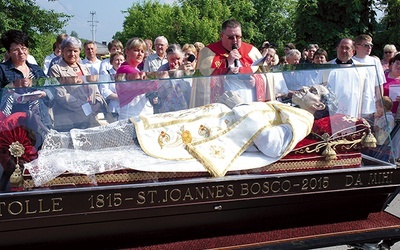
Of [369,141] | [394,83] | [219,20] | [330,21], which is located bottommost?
[369,141]

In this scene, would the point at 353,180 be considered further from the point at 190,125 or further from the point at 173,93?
the point at 173,93

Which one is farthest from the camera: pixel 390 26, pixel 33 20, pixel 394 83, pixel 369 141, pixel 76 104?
pixel 33 20

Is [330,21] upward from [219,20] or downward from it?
downward

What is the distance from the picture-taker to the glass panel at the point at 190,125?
312cm

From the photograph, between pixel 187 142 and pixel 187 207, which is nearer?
pixel 187 207

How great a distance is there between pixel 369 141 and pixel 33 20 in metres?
16.5

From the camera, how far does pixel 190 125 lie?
3477 millimetres

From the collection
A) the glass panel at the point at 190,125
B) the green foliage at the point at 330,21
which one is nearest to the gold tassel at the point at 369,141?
the glass panel at the point at 190,125

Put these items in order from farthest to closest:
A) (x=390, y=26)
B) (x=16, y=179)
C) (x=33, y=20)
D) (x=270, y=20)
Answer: (x=270, y=20) < (x=33, y=20) < (x=390, y=26) < (x=16, y=179)

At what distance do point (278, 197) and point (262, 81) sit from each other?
86cm

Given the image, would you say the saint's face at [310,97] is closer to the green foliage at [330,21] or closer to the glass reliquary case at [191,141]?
the glass reliquary case at [191,141]

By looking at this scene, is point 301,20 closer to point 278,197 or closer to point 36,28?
point 36,28

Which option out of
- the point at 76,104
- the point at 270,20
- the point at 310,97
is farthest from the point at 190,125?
the point at 270,20

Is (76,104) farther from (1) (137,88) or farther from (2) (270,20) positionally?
(2) (270,20)
